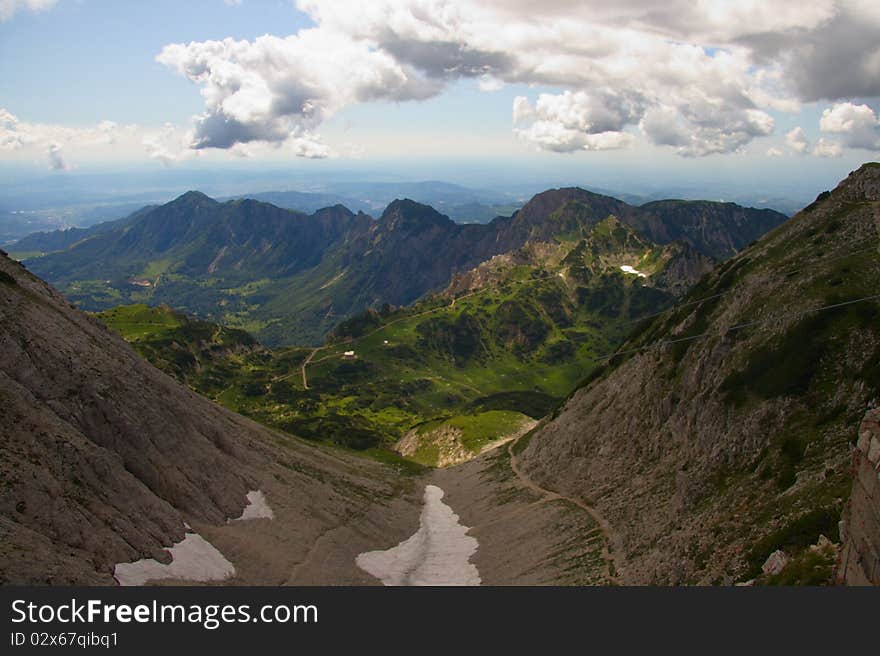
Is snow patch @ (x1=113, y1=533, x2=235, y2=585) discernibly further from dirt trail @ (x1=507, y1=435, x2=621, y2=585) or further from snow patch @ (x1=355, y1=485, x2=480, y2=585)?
dirt trail @ (x1=507, y1=435, x2=621, y2=585)

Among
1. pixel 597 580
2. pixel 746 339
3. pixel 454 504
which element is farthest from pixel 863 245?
pixel 454 504

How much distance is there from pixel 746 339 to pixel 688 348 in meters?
15.9

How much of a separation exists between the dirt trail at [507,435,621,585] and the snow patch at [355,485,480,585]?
1726 cm

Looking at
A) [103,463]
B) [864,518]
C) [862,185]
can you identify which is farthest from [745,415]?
[103,463]

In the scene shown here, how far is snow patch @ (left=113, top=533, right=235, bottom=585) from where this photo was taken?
57812 mm

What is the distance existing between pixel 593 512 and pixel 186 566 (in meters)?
63.3

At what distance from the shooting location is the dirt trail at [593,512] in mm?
76438

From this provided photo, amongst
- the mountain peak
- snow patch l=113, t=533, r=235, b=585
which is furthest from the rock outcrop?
the mountain peak

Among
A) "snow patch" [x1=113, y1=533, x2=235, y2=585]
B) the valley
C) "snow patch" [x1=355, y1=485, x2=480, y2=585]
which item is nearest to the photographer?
"snow patch" [x1=113, y1=533, x2=235, y2=585]

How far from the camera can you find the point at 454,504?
133 metres

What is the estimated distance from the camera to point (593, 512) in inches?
3871

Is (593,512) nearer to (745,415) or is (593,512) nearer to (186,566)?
(745,415)

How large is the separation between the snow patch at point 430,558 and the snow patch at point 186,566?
2575 cm

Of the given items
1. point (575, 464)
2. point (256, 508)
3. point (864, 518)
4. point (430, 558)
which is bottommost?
point (430, 558)
